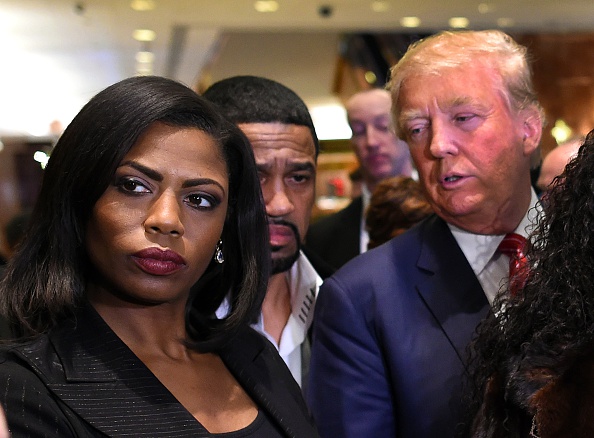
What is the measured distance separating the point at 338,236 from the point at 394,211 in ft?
3.33

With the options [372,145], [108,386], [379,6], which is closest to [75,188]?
[108,386]

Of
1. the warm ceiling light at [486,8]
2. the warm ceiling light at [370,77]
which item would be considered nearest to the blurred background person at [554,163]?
the warm ceiling light at [370,77]

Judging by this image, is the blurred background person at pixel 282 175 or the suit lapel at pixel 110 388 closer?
the suit lapel at pixel 110 388

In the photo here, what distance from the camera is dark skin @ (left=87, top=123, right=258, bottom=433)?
1.78 metres

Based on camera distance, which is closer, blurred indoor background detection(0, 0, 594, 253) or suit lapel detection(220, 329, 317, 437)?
suit lapel detection(220, 329, 317, 437)

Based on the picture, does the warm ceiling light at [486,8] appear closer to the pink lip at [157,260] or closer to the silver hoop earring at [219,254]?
the silver hoop earring at [219,254]

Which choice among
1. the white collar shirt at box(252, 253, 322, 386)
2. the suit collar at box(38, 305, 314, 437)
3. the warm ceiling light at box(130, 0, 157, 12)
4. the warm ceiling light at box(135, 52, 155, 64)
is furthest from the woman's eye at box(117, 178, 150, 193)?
the warm ceiling light at box(135, 52, 155, 64)

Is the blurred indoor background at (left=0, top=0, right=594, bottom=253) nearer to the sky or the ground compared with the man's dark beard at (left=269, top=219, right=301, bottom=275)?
nearer to the sky

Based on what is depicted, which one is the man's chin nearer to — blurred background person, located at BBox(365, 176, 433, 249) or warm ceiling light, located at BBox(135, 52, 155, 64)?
blurred background person, located at BBox(365, 176, 433, 249)

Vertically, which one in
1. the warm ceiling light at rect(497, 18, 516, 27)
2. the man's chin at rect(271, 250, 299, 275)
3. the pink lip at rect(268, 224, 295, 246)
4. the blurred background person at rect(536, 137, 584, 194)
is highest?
the warm ceiling light at rect(497, 18, 516, 27)

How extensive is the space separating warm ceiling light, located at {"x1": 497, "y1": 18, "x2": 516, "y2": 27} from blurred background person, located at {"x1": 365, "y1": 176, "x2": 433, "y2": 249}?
8.18 meters

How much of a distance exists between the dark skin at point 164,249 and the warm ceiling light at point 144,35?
9856mm

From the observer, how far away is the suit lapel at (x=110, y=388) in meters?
1.68

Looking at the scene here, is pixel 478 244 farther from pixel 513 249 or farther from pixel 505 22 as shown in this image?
pixel 505 22
